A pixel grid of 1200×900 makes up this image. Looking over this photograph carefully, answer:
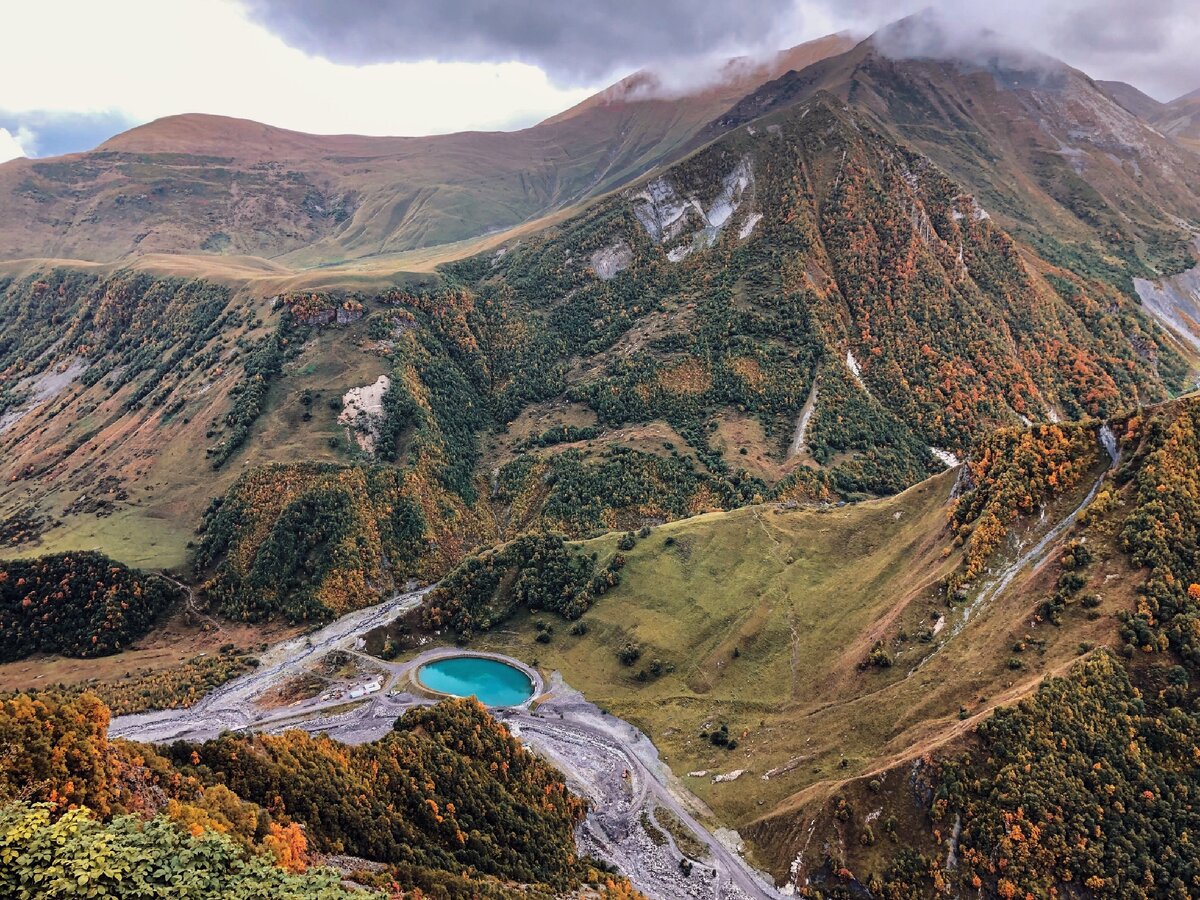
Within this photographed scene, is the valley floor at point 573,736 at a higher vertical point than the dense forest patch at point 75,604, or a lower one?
lower

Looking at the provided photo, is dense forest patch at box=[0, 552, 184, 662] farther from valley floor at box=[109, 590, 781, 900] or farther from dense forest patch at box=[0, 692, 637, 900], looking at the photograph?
dense forest patch at box=[0, 692, 637, 900]

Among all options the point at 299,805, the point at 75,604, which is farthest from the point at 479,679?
the point at 75,604

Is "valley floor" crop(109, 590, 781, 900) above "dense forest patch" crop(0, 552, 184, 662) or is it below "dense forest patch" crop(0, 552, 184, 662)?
below

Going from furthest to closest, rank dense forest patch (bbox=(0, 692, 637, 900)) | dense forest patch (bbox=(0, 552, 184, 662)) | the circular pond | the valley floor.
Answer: dense forest patch (bbox=(0, 552, 184, 662)), the circular pond, the valley floor, dense forest patch (bbox=(0, 692, 637, 900))

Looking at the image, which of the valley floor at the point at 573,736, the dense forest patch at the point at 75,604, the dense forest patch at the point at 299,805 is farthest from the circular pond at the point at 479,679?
the dense forest patch at the point at 75,604

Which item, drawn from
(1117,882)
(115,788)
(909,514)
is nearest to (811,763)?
(1117,882)

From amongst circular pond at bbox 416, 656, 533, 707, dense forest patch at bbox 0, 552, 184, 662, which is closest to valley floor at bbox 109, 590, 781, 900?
circular pond at bbox 416, 656, 533, 707

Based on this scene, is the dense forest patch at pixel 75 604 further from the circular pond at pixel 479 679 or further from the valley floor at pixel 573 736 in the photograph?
the circular pond at pixel 479 679

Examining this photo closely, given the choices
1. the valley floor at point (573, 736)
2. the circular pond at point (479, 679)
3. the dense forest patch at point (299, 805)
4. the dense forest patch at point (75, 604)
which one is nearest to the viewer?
the dense forest patch at point (299, 805)
